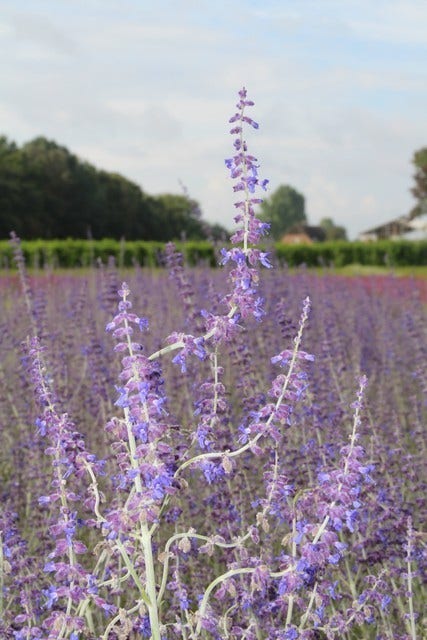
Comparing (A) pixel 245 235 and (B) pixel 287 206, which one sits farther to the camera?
(B) pixel 287 206

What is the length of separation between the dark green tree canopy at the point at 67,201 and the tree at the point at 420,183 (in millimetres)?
16335

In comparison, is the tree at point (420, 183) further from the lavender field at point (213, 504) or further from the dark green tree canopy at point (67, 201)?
the lavender field at point (213, 504)

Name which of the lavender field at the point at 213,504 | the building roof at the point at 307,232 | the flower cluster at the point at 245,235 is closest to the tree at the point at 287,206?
the building roof at the point at 307,232

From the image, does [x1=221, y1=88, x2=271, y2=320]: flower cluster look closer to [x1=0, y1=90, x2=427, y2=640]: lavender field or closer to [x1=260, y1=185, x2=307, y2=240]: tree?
[x1=0, y1=90, x2=427, y2=640]: lavender field

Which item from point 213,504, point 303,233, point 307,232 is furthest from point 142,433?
point 307,232

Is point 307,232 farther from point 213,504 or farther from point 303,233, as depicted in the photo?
point 213,504

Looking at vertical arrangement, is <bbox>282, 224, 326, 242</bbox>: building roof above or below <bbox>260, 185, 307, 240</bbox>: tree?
below

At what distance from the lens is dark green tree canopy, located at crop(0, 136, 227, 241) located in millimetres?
43125

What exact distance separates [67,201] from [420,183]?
2592 cm

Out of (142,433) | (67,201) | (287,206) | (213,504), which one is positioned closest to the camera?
(142,433)

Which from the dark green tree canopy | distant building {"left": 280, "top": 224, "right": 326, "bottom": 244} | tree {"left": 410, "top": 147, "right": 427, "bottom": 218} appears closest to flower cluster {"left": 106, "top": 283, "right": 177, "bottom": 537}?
the dark green tree canopy

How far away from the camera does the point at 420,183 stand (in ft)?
206

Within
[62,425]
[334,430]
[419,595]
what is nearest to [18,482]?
[334,430]

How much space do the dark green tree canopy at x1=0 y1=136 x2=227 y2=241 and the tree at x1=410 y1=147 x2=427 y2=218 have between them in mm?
16335
